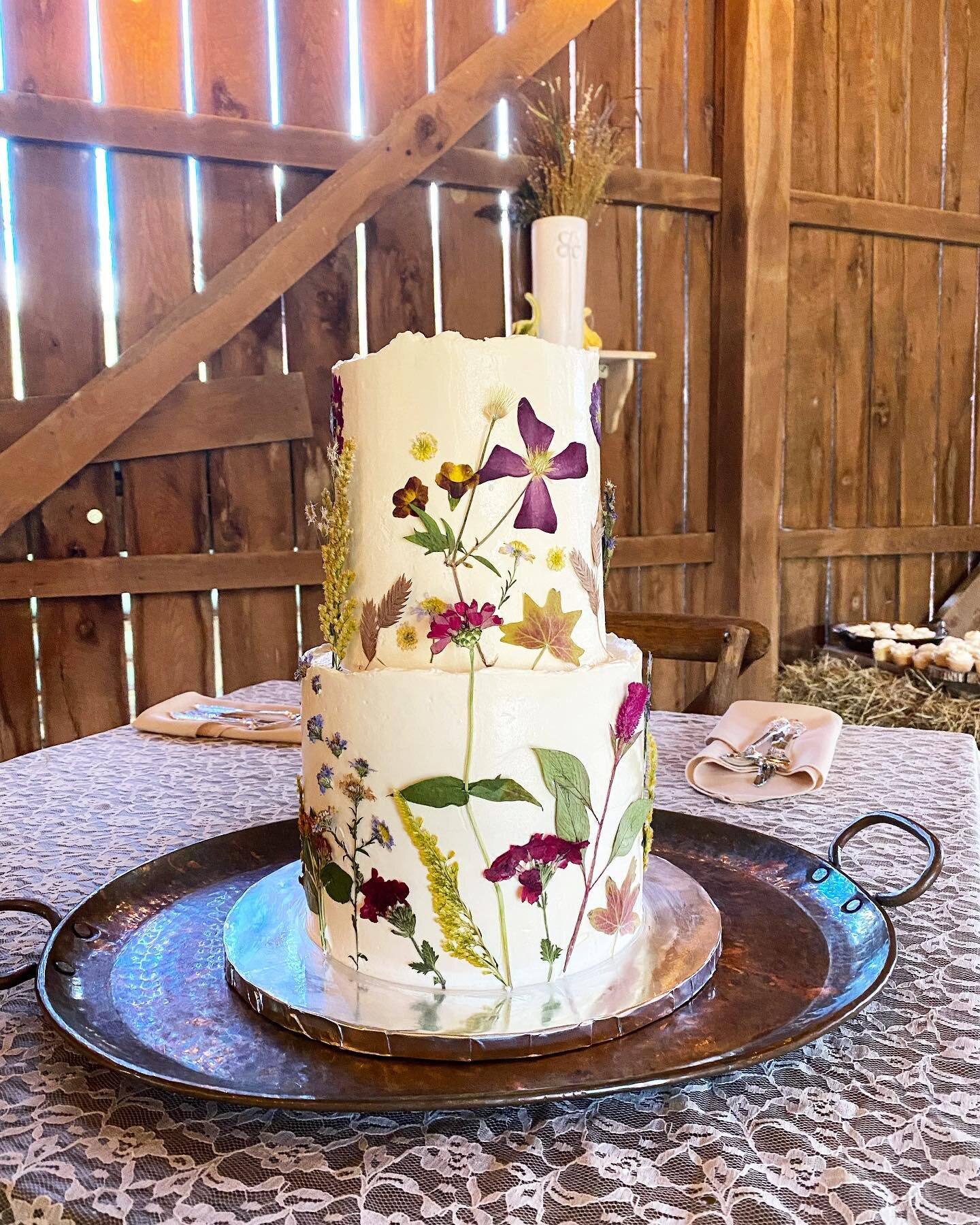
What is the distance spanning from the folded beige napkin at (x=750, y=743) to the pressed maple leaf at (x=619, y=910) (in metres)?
0.43

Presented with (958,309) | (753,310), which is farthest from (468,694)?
(958,309)

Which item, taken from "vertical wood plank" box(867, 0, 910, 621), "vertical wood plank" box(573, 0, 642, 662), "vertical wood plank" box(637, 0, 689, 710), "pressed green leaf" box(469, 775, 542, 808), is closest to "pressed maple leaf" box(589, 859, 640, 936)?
"pressed green leaf" box(469, 775, 542, 808)

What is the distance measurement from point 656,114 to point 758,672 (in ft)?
5.98

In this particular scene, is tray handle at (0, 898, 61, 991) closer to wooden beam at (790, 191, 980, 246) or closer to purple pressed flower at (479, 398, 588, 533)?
purple pressed flower at (479, 398, 588, 533)

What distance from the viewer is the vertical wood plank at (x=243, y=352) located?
2.56 m

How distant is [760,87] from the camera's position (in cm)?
308

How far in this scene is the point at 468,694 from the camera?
65 centimetres

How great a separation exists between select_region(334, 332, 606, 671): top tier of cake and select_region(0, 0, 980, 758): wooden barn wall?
2024 millimetres

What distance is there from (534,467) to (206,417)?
207 cm

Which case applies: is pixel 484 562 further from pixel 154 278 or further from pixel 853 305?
pixel 853 305

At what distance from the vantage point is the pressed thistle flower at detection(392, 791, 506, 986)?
0.66 m

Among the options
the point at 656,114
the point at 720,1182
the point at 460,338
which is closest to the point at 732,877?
the point at 720,1182

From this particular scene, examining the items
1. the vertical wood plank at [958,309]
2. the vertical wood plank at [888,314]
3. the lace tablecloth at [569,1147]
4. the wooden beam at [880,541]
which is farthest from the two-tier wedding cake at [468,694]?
the vertical wood plank at [958,309]

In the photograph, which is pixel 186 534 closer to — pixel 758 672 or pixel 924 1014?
pixel 758 672
